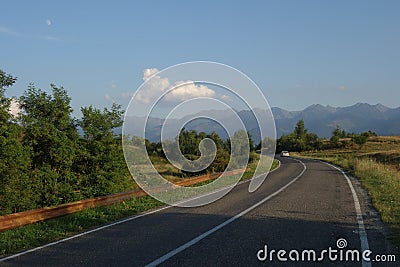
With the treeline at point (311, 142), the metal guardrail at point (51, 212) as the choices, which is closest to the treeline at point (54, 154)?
the metal guardrail at point (51, 212)

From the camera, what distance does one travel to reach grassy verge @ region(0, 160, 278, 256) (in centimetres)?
857

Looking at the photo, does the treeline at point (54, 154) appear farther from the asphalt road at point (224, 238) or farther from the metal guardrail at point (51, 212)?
the asphalt road at point (224, 238)

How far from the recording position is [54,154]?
65.5 ft

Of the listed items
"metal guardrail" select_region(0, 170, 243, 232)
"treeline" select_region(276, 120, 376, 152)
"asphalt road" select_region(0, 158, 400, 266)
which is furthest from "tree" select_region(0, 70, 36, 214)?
"treeline" select_region(276, 120, 376, 152)

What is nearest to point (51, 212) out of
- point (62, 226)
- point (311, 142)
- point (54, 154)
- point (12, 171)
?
point (62, 226)

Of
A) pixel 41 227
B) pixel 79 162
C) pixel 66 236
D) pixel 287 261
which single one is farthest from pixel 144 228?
pixel 79 162

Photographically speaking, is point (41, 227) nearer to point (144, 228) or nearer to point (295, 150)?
point (144, 228)

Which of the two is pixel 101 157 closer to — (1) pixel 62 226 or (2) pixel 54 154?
(2) pixel 54 154

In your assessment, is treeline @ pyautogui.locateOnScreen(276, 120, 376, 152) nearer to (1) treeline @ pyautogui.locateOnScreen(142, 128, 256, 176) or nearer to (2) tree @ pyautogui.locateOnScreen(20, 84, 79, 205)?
(1) treeline @ pyautogui.locateOnScreen(142, 128, 256, 176)

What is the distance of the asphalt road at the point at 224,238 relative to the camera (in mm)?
6879

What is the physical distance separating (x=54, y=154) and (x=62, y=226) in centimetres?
1035

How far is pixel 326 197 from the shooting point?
15742 mm

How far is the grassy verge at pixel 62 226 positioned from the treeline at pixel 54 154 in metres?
5.99

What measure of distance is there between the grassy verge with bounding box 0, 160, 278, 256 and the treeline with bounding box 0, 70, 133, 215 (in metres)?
5.99
